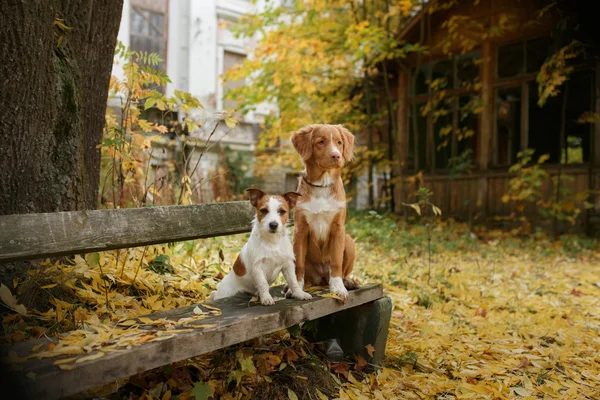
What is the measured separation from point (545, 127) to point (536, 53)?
1863 mm

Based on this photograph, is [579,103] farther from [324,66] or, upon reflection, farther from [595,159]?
[324,66]

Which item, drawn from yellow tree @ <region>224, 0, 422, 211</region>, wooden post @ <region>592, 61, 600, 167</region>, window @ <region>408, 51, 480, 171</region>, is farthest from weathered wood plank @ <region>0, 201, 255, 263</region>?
window @ <region>408, 51, 480, 171</region>

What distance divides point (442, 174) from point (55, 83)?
1081 centimetres

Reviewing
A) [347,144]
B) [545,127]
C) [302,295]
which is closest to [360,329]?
[302,295]

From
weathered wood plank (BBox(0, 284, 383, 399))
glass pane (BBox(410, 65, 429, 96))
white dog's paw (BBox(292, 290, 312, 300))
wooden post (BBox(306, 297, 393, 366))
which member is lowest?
wooden post (BBox(306, 297, 393, 366))

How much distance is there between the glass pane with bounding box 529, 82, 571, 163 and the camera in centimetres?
1127

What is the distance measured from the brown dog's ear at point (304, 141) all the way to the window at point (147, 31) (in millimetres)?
16036

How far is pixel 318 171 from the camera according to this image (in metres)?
2.86

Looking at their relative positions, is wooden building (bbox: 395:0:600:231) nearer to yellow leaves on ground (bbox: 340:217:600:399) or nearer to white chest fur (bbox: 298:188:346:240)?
yellow leaves on ground (bbox: 340:217:600:399)

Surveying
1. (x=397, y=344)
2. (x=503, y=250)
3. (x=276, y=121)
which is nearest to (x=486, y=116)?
(x=503, y=250)

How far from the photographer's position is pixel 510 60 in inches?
440

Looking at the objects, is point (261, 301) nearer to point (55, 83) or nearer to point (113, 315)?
point (113, 315)

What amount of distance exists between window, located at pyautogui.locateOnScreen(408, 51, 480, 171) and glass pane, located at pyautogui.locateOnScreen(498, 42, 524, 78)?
0.57 m

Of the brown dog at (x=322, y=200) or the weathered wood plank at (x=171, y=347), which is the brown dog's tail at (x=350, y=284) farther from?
the weathered wood plank at (x=171, y=347)
